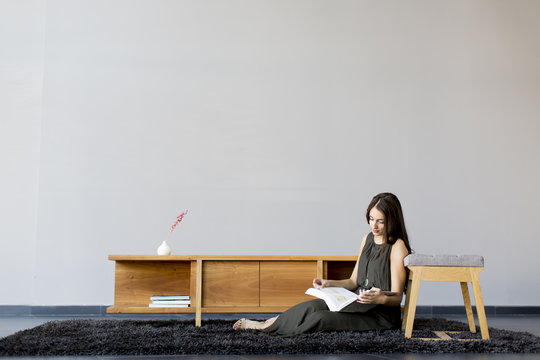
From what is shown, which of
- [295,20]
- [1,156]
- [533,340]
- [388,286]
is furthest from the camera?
[295,20]

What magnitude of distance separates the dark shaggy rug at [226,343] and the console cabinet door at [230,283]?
0.81 ft

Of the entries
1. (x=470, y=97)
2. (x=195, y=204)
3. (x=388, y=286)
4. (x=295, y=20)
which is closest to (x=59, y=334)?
(x=388, y=286)

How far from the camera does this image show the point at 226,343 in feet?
8.25

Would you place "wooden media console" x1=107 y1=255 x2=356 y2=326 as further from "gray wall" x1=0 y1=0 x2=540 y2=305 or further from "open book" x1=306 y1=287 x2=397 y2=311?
"gray wall" x1=0 y1=0 x2=540 y2=305

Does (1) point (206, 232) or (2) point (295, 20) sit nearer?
(1) point (206, 232)

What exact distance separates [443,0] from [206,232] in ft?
9.92

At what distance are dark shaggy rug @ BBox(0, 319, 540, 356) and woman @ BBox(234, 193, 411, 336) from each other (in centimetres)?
7

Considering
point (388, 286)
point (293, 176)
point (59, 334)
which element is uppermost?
point (293, 176)

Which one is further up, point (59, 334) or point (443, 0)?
point (443, 0)

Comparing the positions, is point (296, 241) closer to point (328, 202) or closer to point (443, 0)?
point (328, 202)

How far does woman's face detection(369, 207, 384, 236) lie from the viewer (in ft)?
9.92

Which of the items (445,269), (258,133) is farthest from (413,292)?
(258,133)

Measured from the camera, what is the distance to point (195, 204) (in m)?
4.81

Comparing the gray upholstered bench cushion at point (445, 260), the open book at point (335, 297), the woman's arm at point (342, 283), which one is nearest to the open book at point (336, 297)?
the open book at point (335, 297)
